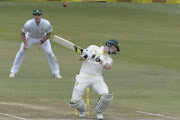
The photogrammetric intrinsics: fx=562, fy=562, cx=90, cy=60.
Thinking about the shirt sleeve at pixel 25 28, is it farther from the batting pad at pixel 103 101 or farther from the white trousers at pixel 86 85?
the batting pad at pixel 103 101

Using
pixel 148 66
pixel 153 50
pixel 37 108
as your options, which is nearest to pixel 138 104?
pixel 37 108

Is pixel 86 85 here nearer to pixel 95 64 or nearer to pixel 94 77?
pixel 94 77

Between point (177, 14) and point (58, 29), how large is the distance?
9.83 m

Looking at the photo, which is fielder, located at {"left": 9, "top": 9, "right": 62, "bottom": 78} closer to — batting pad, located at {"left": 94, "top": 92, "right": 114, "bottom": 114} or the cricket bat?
the cricket bat

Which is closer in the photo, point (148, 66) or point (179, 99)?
point (179, 99)

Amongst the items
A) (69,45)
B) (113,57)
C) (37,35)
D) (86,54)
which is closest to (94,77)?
(86,54)

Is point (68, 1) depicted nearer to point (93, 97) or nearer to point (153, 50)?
point (153, 50)

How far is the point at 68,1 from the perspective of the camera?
→ 39438 millimetres

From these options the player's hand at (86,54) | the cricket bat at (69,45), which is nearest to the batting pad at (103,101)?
the player's hand at (86,54)

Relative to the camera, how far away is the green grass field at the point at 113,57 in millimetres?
12609

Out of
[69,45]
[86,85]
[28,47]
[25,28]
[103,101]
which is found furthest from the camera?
[28,47]

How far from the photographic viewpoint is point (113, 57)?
22.3 metres

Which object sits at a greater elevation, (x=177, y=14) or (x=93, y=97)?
(x=93, y=97)

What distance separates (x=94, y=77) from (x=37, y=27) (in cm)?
552
